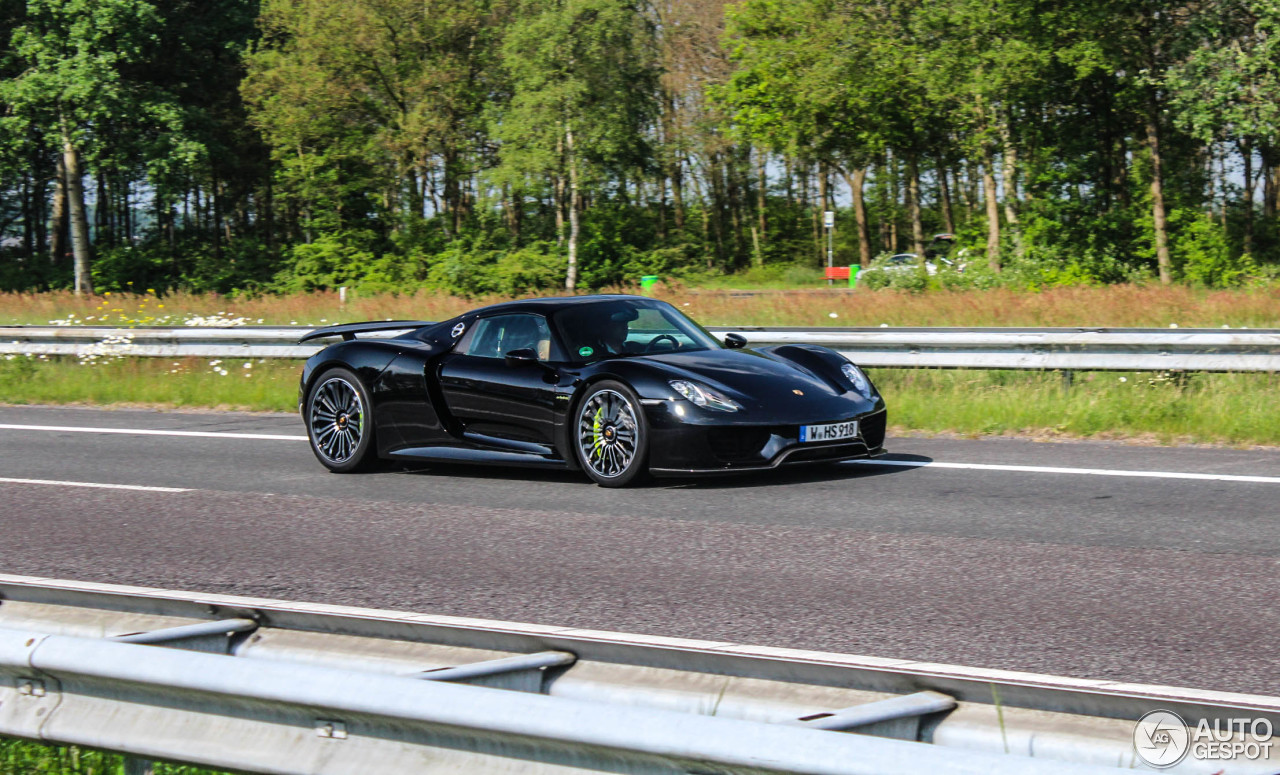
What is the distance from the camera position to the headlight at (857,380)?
336 inches

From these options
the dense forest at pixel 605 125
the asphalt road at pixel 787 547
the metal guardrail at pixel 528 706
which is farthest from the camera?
the dense forest at pixel 605 125

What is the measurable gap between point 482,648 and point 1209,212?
3915cm

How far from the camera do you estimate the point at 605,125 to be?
1751 inches

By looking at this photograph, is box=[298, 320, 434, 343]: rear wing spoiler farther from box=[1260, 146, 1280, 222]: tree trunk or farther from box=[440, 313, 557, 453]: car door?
box=[1260, 146, 1280, 222]: tree trunk

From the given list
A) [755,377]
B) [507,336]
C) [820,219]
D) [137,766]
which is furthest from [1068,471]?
[820,219]

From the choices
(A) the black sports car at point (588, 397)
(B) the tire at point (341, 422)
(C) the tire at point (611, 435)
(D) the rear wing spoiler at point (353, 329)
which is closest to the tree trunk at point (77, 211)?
(D) the rear wing spoiler at point (353, 329)

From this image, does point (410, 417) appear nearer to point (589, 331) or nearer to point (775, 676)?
point (589, 331)

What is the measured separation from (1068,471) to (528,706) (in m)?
6.97

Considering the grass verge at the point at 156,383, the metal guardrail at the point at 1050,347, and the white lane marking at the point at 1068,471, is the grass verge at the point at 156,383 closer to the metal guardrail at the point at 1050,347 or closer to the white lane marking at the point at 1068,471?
the metal guardrail at the point at 1050,347

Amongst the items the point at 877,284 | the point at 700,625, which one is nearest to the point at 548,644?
the point at 700,625

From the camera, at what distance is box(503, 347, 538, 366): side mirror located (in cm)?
859

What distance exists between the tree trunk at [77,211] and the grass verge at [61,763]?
4290cm

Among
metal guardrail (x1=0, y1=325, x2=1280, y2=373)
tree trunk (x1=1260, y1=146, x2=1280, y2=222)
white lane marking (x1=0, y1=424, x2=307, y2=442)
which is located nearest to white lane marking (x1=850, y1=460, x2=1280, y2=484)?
metal guardrail (x1=0, y1=325, x2=1280, y2=373)

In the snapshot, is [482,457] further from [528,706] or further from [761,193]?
[761,193]
